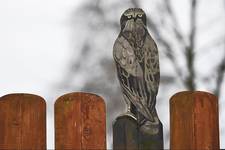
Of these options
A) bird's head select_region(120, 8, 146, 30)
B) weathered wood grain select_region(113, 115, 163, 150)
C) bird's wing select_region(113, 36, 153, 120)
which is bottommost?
weathered wood grain select_region(113, 115, 163, 150)

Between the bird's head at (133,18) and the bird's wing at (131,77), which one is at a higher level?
the bird's head at (133,18)

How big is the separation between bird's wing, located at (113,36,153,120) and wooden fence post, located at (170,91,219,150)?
65cm

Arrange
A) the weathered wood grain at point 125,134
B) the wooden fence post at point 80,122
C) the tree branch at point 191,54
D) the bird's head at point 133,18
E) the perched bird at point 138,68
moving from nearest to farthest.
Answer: the wooden fence post at point 80,122
the weathered wood grain at point 125,134
the perched bird at point 138,68
the bird's head at point 133,18
the tree branch at point 191,54

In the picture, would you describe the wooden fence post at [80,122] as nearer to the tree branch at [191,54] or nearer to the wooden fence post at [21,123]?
the wooden fence post at [21,123]

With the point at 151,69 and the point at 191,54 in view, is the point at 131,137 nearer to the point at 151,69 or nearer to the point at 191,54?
the point at 151,69

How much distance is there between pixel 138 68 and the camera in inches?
155

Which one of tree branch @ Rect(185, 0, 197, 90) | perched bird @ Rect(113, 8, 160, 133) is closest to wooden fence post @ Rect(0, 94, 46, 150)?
perched bird @ Rect(113, 8, 160, 133)

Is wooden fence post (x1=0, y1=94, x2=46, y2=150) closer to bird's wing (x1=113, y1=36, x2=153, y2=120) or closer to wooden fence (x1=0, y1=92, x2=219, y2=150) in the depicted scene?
wooden fence (x1=0, y1=92, x2=219, y2=150)

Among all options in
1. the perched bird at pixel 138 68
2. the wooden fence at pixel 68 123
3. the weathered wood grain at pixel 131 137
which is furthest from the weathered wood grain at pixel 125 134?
the wooden fence at pixel 68 123

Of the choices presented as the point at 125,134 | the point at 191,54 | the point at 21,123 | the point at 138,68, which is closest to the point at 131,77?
the point at 138,68

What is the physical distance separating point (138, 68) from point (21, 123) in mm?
1068

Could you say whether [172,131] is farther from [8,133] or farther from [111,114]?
[111,114]

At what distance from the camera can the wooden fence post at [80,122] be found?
2.97 m

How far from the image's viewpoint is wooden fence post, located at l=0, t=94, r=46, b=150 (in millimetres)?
2996
